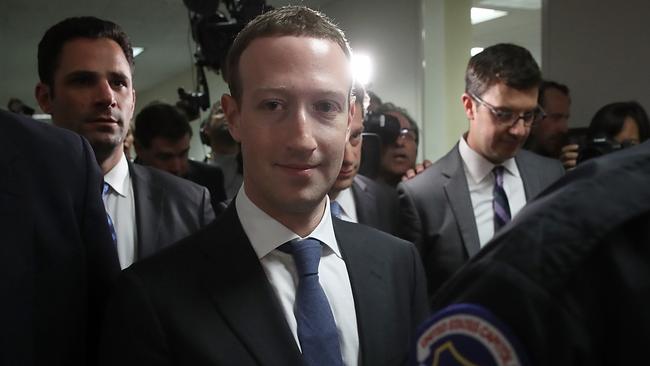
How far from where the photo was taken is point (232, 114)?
2.98 ft

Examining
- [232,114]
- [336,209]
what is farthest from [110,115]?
[336,209]

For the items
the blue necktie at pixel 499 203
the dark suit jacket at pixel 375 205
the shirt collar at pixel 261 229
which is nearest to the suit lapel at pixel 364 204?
the dark suit jacket at pixel 375 205

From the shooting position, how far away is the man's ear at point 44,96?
1403mm

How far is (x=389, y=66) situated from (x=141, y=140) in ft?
9.07

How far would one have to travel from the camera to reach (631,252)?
0.37m

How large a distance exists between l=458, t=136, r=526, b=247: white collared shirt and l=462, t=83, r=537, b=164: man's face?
1.4 inches

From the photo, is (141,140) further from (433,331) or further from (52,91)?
(433,331)

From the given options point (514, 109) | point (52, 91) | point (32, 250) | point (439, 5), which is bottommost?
point (32, 250)

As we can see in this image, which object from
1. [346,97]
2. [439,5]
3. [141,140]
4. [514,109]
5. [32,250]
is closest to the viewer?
[32,250]

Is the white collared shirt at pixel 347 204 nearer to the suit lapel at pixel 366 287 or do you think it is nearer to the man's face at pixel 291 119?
the suit lapel at pixel 366 287

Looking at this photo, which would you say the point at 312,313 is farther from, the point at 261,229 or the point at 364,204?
the point at 364,204

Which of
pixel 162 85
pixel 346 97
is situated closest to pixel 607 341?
pixel 346 97

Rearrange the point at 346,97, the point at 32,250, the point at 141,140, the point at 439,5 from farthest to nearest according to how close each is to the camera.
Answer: the point at 439,5
the point at 141,140
the point at 346,97
the point at 32,250

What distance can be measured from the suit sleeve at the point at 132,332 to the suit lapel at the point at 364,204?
1028 millimetres
